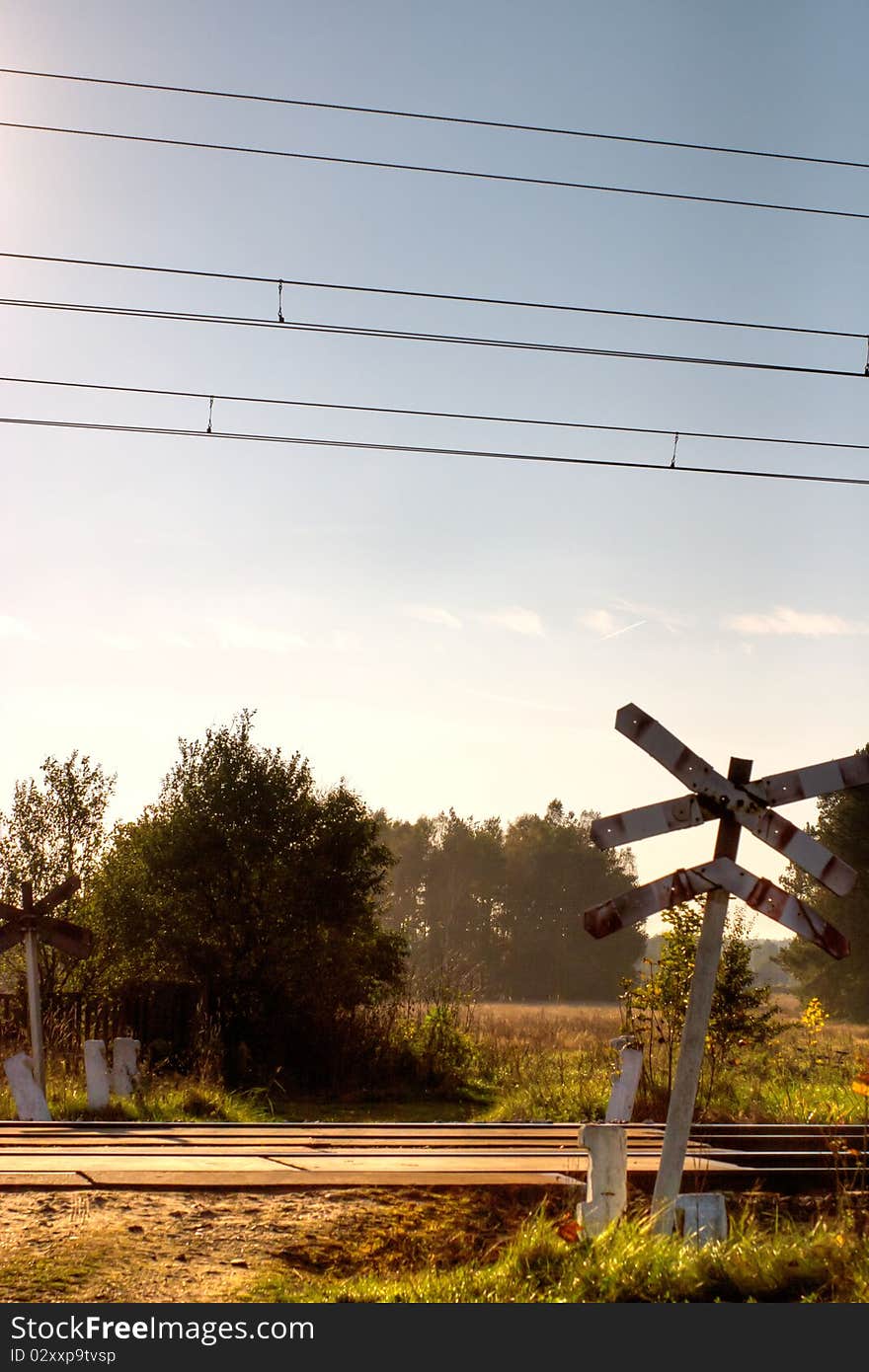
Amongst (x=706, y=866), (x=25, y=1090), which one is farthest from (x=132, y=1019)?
(x=706, y=866)

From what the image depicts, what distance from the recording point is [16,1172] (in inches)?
324

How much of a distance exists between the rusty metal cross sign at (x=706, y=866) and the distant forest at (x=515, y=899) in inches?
2557

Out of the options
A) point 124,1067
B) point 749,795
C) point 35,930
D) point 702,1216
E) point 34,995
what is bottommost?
point 124,1067

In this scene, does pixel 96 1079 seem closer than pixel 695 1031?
No

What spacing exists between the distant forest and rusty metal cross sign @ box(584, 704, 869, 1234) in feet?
213

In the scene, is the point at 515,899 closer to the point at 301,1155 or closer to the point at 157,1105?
the point at 157,1105

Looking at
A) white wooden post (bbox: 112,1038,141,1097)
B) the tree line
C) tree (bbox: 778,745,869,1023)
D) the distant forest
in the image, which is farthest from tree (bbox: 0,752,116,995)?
the distant forest

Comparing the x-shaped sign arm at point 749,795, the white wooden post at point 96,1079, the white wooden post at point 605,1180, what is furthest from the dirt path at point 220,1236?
the white wooden post at point 96,1079

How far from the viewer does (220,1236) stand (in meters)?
6.97

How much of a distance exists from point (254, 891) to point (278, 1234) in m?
17.1

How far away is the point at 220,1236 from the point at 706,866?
3.26 m

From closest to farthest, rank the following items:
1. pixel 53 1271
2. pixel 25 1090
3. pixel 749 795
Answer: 1. pixel 53 1271
2. pixel 749 795
3. pixel 25 1090

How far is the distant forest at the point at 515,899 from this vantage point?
245ft
